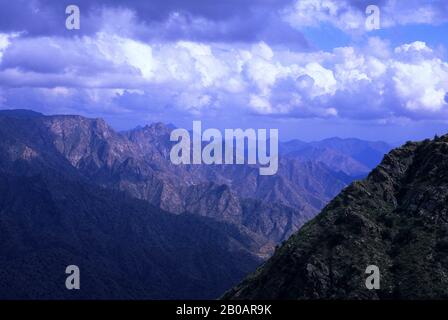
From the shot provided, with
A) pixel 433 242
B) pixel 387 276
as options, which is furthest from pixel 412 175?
pixel 387 276

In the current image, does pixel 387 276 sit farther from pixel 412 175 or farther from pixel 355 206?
pixel 412 175

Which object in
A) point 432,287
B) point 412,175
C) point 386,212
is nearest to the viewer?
point 432,287

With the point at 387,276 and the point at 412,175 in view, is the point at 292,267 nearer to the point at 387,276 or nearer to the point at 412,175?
the point at 387,276

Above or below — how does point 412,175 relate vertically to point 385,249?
above

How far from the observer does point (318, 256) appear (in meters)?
97.1

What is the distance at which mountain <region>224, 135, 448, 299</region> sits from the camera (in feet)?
295

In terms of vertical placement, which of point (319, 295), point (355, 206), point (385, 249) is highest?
point (355, 206)

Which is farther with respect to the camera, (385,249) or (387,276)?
(385,249)

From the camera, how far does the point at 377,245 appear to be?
97.6m

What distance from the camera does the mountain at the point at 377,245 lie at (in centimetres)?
9006

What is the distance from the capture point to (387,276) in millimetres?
91000
